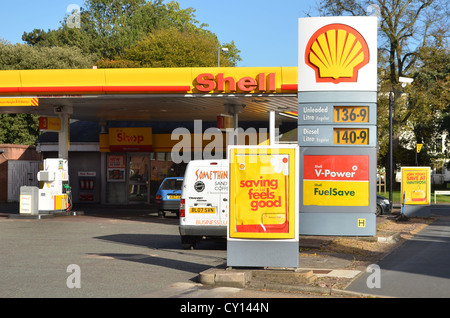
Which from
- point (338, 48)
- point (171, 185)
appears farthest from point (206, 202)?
point (171, 185)

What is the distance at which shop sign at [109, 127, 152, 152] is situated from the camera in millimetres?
36719

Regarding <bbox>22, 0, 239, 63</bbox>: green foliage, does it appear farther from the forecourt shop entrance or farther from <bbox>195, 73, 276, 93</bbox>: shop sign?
<bbox>195, 73, 276, 93</bbox>: shop sign

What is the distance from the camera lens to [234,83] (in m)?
23.9

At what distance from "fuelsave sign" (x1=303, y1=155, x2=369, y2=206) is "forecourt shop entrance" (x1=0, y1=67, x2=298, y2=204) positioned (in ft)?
22.8

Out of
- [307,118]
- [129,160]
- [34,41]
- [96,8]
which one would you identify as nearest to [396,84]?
[129,160]

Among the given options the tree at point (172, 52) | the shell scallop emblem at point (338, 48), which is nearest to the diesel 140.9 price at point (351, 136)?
the shell scallop emblem at point (338, 48)

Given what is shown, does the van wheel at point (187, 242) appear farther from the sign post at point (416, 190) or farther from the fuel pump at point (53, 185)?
the sign post at point (416, 190)

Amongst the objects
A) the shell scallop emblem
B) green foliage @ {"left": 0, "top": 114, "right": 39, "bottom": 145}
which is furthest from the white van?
green foliage @ {"left": 0, "top": 114, "right": 39, "bottom": 145}

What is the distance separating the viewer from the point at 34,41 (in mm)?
86062

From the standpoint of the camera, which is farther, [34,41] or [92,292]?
[34,41]

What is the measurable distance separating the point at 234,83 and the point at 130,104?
6504mm
